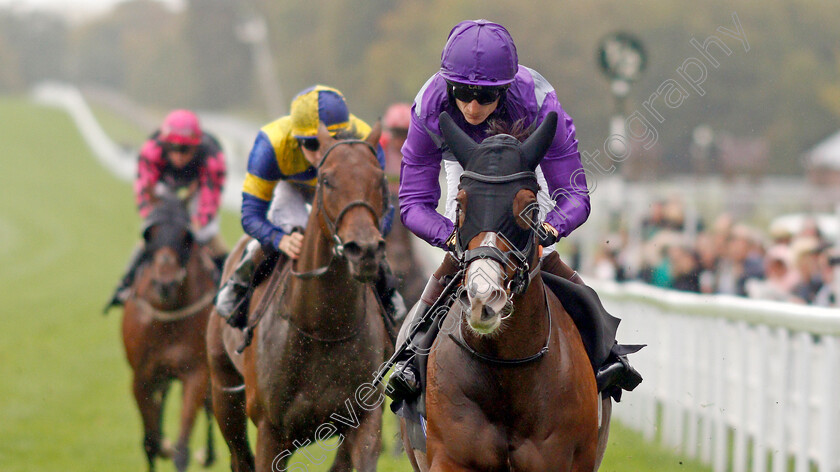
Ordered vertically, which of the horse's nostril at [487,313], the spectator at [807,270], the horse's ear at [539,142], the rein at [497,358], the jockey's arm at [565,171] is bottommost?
the spectator at [807,270]

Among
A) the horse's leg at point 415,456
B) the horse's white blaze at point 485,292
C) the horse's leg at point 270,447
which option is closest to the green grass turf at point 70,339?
the horse's leg at point 270,447

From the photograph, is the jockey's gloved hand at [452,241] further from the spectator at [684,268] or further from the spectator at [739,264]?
the spectator at [739,264]

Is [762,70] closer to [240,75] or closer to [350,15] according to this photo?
[350,15]

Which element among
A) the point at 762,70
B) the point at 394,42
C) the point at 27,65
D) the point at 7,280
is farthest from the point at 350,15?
the point at 27,65

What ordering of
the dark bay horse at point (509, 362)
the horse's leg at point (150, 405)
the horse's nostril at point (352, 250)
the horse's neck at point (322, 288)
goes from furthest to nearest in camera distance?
1. the horse's leg at point (150, 405)
2. the horse's neck at point (322, 288)
3. the horse's nostril at point (352, 250)
4. the dark bay horse at point (509, 362)

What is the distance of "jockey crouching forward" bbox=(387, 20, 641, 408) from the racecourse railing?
63.8 inches

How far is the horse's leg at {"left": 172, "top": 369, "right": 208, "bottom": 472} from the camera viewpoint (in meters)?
6.70

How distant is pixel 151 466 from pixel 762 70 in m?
27.7

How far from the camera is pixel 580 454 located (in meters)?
3.60

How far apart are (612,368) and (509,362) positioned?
22.2 inches

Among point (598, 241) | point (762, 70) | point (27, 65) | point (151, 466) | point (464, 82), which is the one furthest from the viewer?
point (27, 65)

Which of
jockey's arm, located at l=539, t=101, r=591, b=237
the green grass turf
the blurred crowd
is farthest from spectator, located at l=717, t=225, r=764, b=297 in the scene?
jockey's arm, located at l=539, t=101, r=591, b=237

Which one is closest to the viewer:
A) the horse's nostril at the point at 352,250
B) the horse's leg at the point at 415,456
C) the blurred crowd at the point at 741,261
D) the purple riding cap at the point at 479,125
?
the purple riding cap at the point at 479,125

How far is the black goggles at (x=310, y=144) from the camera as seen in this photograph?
505 centimetres
